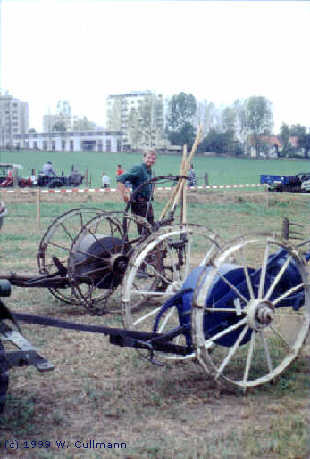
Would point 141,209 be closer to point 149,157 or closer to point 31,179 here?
point 149,157

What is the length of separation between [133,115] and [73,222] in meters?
8.68

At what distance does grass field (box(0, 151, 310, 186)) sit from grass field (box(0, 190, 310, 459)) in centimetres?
399

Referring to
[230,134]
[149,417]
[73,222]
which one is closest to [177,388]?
[149,417]

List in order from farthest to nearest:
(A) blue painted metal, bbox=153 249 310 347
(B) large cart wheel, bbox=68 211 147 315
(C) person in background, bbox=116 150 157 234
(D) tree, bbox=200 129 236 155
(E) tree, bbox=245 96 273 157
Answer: (D) tree, bbox=200 129 236 155, (E) tree, bbox=245 96 273 157, (C) person in background, bbox=116 150 157 234, (B) large cart wheel, bbox=68 211 147 315, (A) blue painted metal, bbox=153 249 310 347

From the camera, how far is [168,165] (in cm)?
1667

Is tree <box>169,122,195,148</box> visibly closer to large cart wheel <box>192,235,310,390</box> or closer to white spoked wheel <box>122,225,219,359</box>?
white spoked wheel <box>122,225,219,359</box>

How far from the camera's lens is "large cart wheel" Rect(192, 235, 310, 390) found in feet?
13.0

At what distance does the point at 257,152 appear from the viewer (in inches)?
326

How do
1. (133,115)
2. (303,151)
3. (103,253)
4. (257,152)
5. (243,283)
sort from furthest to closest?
(133,115), (257,152), (303,151), (103,253), (243,283)

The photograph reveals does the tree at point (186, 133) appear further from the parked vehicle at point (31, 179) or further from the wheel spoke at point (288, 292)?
the parked vehicle at point (31, 179)

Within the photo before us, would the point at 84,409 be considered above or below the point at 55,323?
below

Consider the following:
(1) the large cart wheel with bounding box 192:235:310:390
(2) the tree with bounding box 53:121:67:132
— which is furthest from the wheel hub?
(2) the tree with bounding box 53:121:67:132

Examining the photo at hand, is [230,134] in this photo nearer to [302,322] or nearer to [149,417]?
[302,322]

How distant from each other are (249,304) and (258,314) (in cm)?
10
